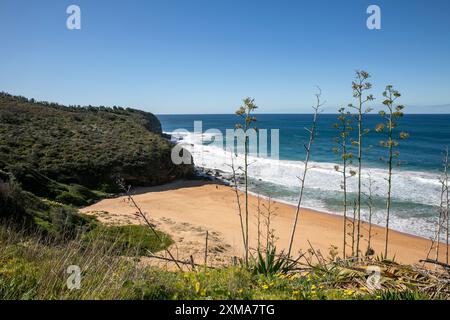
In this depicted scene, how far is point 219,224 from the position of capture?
1583cm

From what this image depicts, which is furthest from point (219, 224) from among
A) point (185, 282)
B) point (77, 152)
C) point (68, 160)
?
point (77, 152)

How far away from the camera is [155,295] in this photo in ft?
9.61

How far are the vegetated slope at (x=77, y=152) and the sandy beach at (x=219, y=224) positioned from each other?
2689 mm

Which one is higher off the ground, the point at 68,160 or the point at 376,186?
the point at 68,160

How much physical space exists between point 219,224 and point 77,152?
45.0 ft

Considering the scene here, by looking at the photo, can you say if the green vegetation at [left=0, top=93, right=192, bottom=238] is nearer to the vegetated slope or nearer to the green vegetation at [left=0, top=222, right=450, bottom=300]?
the vegetated slope

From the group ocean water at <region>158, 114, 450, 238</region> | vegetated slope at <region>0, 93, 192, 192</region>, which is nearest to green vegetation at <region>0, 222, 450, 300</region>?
ocean water at <region>158, 114, 450, 238</region>

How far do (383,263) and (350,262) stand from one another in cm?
40

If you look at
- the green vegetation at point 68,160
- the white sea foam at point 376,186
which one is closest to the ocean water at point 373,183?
the white sea foam at point 376,186

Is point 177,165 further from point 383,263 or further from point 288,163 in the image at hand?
point 383,263

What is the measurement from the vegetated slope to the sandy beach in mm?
2689

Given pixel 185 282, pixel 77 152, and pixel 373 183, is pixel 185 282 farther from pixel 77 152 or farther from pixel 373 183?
pixel 373 183

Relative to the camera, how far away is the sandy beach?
12.2 metres
